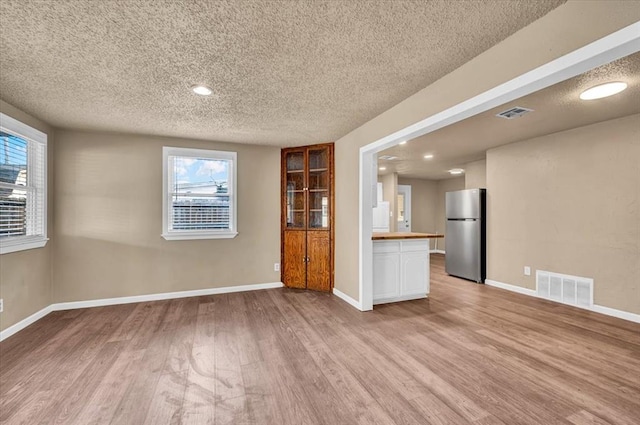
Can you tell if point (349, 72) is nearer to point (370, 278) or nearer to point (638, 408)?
point (370, 278)

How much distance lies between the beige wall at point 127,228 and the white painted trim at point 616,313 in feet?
15.3

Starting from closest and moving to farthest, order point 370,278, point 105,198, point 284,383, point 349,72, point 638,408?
point 638,408 < point 284,383 < point 349,72 < point 370,278 < point 105,198

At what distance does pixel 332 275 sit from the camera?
4.46m

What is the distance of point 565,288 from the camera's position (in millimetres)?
3969

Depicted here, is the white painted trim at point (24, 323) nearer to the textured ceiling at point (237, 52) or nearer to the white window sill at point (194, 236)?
the white window sill at point (194, 236)

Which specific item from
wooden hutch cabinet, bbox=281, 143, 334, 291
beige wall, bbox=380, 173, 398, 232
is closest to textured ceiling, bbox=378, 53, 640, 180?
wooden hutch cabinet, bbox=281, 143, 334, 291

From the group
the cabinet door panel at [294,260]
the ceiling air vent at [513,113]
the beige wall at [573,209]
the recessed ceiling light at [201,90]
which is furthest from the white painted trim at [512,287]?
the recessed ceiling light at [201,90]

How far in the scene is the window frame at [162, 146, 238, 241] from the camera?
13.6 feet

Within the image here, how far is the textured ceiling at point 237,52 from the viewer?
5.14 ft

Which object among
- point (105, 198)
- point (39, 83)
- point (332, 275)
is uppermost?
point (39, 83)

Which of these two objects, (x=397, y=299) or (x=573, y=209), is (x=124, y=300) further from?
(x=573, y=209)

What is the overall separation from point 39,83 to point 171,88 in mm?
1078

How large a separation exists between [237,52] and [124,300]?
3.74 metres

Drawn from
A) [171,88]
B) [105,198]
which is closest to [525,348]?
[171,88]
